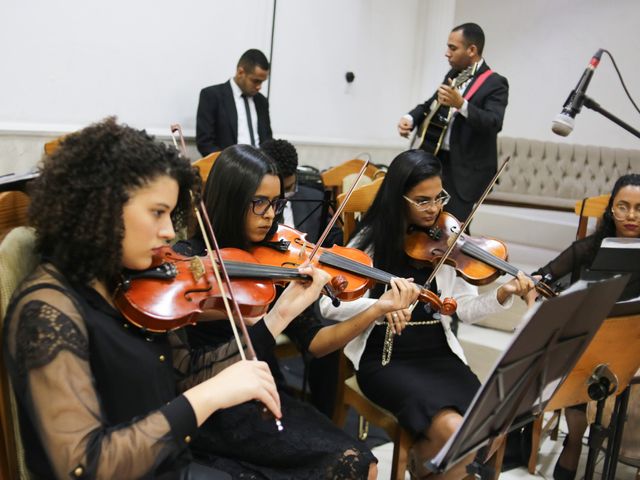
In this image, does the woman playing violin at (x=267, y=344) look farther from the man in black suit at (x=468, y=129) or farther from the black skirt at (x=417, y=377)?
the man in black suit at (x=468, y=129)

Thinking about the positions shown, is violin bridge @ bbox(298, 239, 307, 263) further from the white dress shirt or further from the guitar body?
the white dress shirt

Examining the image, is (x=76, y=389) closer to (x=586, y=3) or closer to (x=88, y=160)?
(x=88, y=160)

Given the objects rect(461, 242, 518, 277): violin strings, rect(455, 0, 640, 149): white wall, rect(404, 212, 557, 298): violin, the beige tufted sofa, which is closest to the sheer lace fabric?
rect(404, 212, 557, 298): violin

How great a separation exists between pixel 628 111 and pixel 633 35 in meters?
0.69

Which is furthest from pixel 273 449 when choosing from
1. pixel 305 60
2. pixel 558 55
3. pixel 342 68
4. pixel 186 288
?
pixel 558 55

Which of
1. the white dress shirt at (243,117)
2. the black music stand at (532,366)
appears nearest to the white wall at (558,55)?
the white dress shirt at (243,117)

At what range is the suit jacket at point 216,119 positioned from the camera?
13.1 feet

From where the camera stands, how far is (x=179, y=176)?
1241 mm

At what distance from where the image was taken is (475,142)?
342 cm

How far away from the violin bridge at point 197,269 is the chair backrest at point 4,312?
0.33m

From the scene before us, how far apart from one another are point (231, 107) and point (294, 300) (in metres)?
2.74

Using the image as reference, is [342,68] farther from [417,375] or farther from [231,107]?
[417,375]

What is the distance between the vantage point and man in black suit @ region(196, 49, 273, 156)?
157 inches

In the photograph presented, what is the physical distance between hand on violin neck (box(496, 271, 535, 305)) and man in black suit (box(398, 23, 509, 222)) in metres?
1.47
